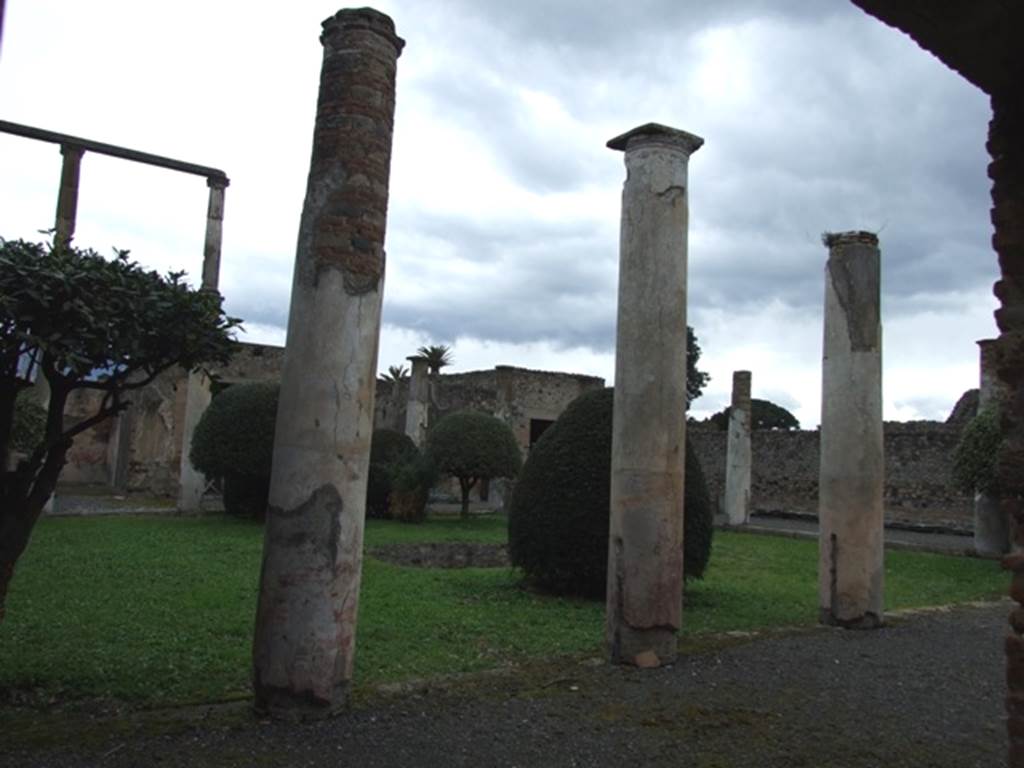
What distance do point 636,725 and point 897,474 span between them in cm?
2006

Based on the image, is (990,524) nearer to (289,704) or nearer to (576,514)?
(576,514)

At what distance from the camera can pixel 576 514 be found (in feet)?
26.9

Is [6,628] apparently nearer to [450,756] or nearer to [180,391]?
[450,756]

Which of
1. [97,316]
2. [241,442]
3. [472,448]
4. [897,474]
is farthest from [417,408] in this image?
[97,316]

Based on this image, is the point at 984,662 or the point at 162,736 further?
the point at 984,662

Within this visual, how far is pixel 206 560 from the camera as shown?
10.0 meters

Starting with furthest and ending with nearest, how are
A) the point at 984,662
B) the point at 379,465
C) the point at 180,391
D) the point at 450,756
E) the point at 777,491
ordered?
the point at 777,491, the point at 180,391, the point at 379,465, the point at 984,662, the point at 450,756

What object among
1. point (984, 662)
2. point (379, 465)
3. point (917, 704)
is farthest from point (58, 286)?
point (379, 465)

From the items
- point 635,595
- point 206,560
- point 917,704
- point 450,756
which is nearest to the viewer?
point 450,756

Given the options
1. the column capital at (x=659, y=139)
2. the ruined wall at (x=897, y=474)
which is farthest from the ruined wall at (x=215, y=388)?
the column capital at (x=659, y=139)

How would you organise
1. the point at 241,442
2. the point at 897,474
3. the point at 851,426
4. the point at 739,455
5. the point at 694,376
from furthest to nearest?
the point at 694,376, the point at 897,474, the point at 739,455, the point at 241,442, the point at 851,426

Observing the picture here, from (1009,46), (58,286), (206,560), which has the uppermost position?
(1009,46)

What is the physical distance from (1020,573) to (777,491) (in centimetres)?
2373

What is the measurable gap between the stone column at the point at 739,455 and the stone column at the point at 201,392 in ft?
39.3
